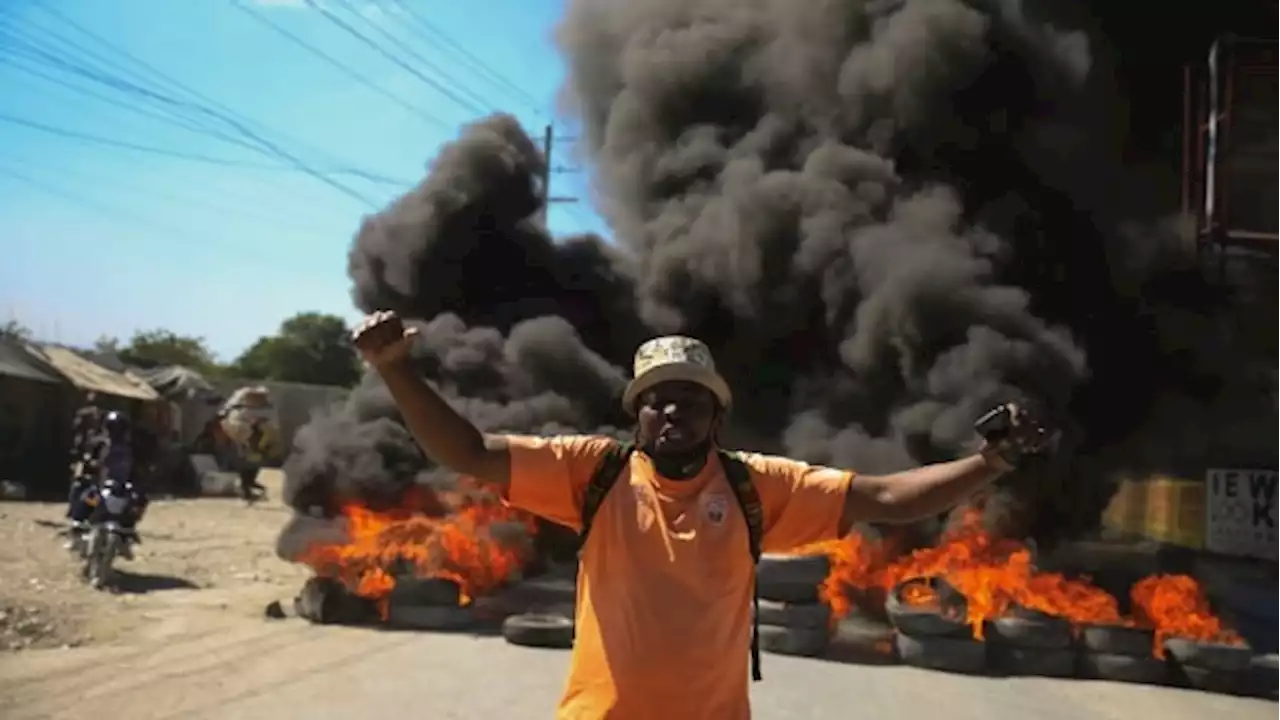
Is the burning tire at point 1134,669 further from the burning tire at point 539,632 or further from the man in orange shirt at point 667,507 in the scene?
the man in orange shirt at point 667,507

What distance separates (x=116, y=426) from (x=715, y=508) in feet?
36.5

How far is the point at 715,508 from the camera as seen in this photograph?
3016 millimetres

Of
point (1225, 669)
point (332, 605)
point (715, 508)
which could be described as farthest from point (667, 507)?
point (332, 605)

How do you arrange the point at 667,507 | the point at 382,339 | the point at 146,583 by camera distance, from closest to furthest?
the point at 382,339, the point at 667,507, the point at 146,583

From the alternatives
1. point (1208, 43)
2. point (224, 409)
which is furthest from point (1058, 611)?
point (224, 409)

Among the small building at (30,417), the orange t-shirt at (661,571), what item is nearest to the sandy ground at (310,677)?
the orange t-shirt at (661,571)

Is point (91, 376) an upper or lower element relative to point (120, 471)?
upper

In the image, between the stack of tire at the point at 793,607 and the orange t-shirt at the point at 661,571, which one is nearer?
the orange t-shirt at the point at 661,571

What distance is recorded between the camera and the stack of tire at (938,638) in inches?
394

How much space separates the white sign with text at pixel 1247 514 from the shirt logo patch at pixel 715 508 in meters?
16.8

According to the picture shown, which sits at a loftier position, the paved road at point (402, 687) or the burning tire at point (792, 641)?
the burning tire at point (792, 641)

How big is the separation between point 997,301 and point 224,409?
21.5 meters

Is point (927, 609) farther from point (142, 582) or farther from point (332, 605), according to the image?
point (142, 582)

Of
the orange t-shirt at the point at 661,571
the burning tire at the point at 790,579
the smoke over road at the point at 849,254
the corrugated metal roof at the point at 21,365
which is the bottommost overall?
the burning tire at the point at 790,579
